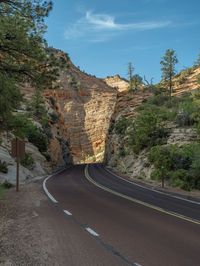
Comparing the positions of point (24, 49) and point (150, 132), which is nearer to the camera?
point (24, 49)

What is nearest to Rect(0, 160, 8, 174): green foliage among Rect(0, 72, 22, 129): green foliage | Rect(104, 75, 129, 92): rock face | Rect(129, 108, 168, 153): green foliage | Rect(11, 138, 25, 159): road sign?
Rect(11, 138, 25, 159): road sign

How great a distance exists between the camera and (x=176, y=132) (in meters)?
50.8

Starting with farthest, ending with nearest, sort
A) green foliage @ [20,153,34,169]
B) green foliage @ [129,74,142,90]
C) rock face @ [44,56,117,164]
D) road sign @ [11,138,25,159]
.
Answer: green foliage @ [129,74,142,90]
rock face @ [44,56,117,164]
green foliage @ [20,153,34,169]
road sign @ [11,138,25,159]

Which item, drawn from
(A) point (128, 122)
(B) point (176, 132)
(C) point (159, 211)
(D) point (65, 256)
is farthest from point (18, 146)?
(A) point (128, 122)

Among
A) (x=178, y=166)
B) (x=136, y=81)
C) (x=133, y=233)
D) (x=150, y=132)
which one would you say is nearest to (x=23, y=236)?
(x=133, y=233)

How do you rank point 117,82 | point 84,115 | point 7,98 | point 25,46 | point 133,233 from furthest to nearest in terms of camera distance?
point 117,82, point 84,115, point 7,98, point 25,46, point 133,233

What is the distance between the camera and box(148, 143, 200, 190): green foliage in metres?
32.8

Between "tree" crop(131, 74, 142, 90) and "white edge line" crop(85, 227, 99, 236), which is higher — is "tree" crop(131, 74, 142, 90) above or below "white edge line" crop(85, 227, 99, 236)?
above

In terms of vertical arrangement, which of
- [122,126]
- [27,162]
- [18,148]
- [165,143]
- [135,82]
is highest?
[135,82]

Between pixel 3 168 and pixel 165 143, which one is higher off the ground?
pixel 165 143


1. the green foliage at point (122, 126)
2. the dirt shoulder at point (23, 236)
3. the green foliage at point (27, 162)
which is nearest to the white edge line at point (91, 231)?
the dirt shoulder at point (23, 236)

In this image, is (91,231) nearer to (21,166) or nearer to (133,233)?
(133,233)

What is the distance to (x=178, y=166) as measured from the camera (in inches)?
1501

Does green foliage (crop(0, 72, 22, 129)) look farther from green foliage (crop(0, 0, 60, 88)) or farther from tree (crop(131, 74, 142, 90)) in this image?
tree (crop(131, 74, 142, 90))
